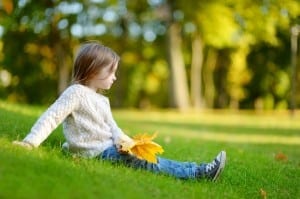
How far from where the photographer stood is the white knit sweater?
21.7 feet

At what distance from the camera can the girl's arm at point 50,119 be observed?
244 inches

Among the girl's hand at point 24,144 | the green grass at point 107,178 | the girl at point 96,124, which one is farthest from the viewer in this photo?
the girl at point 96,124

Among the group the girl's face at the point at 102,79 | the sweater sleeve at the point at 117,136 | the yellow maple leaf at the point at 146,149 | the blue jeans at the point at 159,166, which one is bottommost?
the blue jeans at the point at 159,166

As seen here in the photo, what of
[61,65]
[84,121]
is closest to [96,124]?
[84,121]

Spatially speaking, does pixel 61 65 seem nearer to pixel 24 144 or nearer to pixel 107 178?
pixel 24 144

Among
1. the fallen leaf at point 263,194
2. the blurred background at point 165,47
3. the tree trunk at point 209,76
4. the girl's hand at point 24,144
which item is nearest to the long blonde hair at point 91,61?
the girl's hand at point 24,144

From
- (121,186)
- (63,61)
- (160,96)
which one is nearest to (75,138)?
(121,186)

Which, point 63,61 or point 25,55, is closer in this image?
point 63,61

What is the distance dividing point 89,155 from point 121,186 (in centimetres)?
133

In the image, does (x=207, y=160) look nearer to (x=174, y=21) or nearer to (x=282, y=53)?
(x=174, y=21)

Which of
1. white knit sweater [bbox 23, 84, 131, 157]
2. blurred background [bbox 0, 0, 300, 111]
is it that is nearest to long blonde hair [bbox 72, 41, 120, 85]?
white knit sweater [bbox 23, 84, 131, 157]

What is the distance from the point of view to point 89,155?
6699mm

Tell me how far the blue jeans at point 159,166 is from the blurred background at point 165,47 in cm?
1355

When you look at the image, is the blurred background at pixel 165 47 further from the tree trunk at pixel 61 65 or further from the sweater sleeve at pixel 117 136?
the sweater sleeve at pixel 117 136
